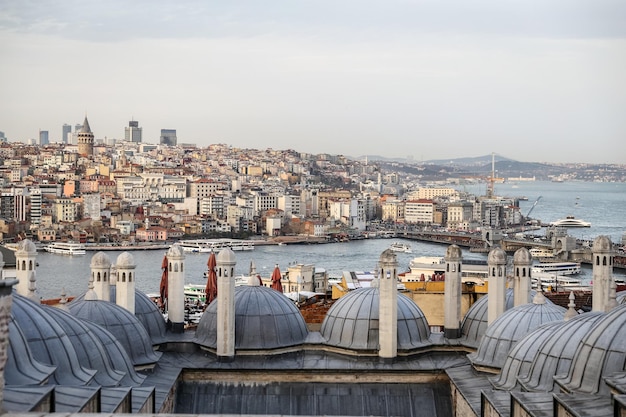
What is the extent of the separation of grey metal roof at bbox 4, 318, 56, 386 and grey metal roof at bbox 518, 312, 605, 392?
264cm

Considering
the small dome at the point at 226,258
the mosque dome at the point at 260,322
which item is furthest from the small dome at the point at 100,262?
the small dome at the point at 226,258

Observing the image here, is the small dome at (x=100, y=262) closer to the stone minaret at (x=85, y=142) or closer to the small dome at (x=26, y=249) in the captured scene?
the small dome at (x=26, y=249)

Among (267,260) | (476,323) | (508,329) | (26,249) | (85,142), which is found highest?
(85,142)

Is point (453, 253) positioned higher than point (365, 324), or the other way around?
point (453, 253)

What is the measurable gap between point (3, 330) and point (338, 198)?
66.1m

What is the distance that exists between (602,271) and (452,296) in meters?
1.20

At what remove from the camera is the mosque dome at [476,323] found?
314 inches

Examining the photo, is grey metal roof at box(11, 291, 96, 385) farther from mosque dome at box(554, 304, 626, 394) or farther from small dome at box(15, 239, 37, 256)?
mosque dome at box(554, 304, 626, 394)

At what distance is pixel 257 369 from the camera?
7414 mm

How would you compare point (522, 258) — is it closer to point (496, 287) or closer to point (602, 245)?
point (496, 287)

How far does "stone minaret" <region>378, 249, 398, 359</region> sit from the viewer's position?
7.55 m

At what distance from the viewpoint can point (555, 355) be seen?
5797 mm

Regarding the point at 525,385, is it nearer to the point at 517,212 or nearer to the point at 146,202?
the point at 146,202

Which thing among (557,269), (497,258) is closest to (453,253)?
(497,258)
